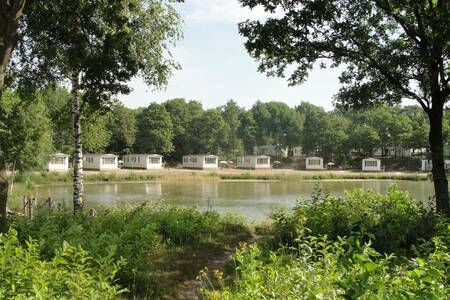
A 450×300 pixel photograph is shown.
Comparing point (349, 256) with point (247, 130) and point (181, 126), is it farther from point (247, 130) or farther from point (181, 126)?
point (247, 130)

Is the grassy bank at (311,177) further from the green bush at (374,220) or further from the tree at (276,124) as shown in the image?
the green bush at (374,220)

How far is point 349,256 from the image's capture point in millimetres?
3047

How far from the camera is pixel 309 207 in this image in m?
10.1

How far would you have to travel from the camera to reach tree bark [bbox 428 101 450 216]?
945 centimetres

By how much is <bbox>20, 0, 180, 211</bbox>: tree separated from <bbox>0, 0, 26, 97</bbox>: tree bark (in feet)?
11.5

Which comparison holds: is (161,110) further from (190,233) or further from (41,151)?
(190,233)

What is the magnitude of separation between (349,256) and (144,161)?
2643 inches

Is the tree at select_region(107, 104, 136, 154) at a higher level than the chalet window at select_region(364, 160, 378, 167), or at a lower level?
higher

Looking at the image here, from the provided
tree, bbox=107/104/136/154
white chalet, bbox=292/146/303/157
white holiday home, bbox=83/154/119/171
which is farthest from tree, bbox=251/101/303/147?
white holiday home, bbox=83/154/119/171

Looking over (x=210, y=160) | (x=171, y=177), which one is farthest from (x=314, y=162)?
(x=171, y=177)

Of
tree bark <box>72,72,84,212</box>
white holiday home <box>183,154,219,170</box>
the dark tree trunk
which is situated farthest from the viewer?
white holiday home <box>183,154,219,170</box>

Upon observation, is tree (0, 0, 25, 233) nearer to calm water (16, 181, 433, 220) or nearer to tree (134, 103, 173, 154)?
calm water (16, 181, 433, 220)

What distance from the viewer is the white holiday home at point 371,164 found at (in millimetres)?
75188

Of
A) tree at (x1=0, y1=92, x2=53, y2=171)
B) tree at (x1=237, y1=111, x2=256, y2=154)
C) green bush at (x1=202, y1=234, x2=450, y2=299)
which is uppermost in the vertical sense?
tree at (x1=237, y1=111, x2=256, y2=154)
